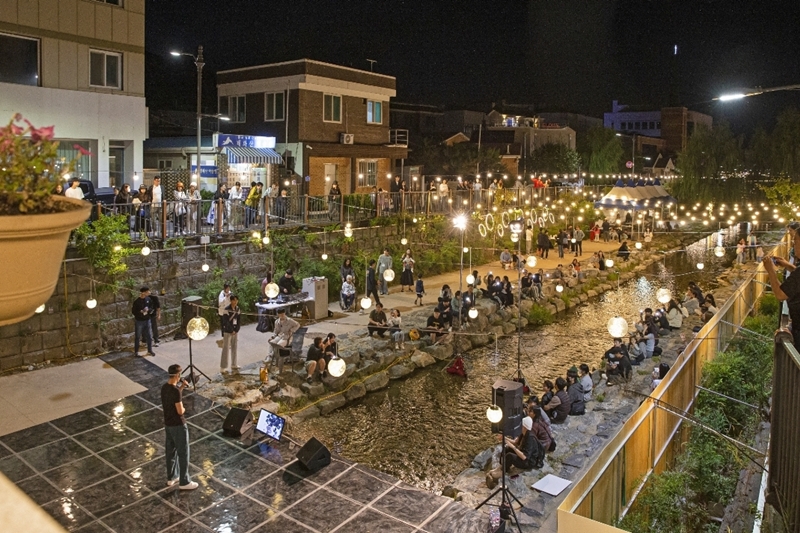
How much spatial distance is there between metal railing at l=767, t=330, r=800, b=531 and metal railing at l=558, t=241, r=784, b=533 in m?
0.28

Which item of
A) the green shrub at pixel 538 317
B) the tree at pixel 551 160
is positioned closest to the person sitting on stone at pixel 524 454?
the green shrub at pixel 538 317

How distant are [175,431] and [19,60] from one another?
49.8 ft

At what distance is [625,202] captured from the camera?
88.9ft

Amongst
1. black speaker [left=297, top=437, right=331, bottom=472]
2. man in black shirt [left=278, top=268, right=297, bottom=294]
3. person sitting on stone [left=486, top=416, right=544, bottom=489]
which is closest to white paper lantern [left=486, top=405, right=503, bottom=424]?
person sitting on stone [left=486, top=416, right=544, bottom=489]

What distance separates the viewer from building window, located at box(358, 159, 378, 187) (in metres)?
33.9

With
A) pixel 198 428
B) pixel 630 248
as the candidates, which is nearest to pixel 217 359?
pixel 198 428

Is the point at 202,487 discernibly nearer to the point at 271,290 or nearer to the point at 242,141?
the point at 271,290

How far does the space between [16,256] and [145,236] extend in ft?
49.7

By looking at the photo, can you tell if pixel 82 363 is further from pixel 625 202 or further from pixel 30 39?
pixel 625 202

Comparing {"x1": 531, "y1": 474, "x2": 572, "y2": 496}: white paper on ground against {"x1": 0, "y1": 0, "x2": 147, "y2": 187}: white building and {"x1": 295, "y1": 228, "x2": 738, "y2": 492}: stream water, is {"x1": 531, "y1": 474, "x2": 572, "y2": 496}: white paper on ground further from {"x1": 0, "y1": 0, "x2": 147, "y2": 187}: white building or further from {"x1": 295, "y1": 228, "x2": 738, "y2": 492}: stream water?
{"x1": 0, "y1": 0, "x2": 147, "y2": 187}: white building

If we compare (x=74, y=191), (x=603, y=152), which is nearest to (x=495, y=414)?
(x=74, y=191)

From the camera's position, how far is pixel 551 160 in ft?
183

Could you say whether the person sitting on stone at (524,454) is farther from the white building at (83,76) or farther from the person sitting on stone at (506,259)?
the person sitting on stone at (506,259)

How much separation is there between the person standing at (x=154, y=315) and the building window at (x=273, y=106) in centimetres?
1621
